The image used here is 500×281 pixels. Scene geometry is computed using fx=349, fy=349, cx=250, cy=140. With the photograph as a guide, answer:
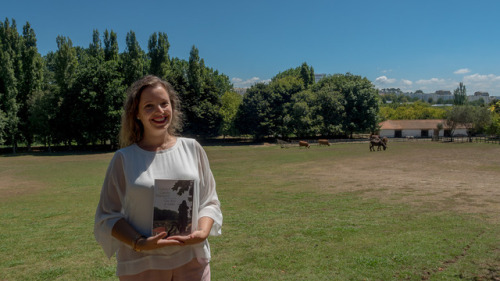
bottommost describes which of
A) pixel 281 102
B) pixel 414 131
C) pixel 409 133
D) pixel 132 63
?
pixel 409 133

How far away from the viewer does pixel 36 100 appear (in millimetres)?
46312

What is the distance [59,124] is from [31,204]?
37.3 meters

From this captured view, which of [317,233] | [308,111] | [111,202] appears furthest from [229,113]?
[111,202]

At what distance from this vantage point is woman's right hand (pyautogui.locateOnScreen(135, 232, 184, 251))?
7.47 feet

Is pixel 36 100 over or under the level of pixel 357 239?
over

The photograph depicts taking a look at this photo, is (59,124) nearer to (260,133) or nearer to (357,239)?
(260,133)

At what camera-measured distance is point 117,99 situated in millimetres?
46438

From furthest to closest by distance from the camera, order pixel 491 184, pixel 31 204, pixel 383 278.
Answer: pixel 491 184 → pixel 31 204 → pixel 383 278

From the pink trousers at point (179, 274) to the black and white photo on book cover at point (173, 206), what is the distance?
0.87 ft

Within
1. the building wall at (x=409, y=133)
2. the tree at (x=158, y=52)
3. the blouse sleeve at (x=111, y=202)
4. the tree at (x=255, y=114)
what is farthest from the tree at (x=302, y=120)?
the blouse sleeve at (x=111, y=202)

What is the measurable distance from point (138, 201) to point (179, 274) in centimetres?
59

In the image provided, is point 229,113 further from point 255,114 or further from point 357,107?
point 357,107

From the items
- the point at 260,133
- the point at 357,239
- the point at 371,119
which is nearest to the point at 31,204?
the point at 357,239

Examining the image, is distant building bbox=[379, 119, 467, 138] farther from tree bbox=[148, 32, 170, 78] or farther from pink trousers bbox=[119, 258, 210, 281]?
pink trousers bbox=[119, 258, 210, 281]
